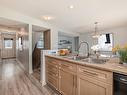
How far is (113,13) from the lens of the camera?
372 cm

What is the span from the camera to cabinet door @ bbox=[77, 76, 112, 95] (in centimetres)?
135

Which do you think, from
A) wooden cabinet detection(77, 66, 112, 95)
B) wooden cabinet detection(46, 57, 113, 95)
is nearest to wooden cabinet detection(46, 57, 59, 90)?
wooden cabinet detection(46, 57, 113, 95)

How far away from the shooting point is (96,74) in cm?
148

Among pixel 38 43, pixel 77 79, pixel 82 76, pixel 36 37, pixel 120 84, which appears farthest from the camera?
pixel 36 37

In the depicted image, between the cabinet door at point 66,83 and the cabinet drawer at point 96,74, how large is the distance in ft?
0.99

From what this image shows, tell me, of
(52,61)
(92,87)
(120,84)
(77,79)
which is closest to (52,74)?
(52,61)

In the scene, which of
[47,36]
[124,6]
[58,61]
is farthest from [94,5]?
[47,36]

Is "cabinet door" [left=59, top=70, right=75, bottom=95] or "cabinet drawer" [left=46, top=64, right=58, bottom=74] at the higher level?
"cabinet drawer" [left=46, top=64, right=58, bottom=74]

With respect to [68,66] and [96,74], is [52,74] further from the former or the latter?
[96,74]

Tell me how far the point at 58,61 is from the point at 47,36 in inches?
151

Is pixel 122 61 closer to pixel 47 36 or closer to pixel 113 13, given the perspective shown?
pixel 113 13

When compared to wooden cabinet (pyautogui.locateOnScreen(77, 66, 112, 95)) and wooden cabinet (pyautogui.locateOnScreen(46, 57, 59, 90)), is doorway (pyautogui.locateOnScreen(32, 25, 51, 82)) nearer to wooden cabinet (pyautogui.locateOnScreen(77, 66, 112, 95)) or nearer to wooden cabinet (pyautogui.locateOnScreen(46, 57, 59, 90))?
wooden cabinet (pyautogui.locateOnScreen(46, 57, 59, 90))

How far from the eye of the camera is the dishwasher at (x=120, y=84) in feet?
3.85

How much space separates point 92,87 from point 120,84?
452 millimetres
